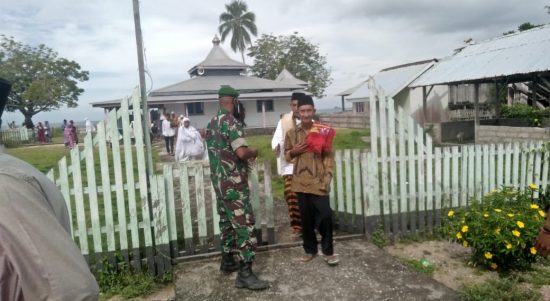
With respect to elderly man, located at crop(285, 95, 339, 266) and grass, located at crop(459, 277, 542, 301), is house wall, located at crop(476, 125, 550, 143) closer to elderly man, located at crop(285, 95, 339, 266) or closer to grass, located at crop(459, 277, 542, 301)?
grass, located at crop(459, 277, 542, 301)

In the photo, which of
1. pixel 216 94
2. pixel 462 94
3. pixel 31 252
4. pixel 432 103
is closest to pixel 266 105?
pixel 216 94

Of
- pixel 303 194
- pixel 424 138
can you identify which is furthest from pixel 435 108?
pixel 303 194

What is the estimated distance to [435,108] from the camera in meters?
23.7

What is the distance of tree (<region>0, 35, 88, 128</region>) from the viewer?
35.0 m

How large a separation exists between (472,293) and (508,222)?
940mm

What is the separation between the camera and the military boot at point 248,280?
3.64 meters

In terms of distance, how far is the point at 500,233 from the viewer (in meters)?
4.08

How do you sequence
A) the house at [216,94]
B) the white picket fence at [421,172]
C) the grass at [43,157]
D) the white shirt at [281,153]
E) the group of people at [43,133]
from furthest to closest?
the group of people at [43,133] < the house at [216,94] < the grass at [43,157] < the white shirt at [281,153] < the white picket fence at [421,172]

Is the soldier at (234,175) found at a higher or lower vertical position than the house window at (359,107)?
lower

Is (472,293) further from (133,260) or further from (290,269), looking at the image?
(133,260)

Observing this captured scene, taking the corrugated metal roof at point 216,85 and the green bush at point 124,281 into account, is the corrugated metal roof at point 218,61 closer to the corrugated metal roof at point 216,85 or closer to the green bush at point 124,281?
the corrugated metal roof at point 216,85

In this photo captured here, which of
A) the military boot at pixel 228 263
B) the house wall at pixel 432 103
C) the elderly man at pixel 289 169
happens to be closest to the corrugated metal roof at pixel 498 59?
the house wall at pixel 432 103

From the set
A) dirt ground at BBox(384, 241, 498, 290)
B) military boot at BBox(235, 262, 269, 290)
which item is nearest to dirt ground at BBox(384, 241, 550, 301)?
dirt ground at BBox(384, 241, 498, 290)

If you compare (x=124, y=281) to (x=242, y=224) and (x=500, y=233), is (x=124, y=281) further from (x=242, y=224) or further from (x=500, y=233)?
(x=500, y=233)
